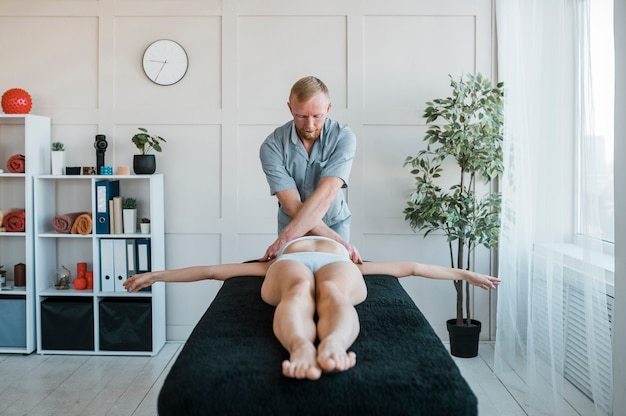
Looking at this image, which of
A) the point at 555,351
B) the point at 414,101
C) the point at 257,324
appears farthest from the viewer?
the point at 414,101

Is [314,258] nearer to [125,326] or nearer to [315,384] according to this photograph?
[315,384]

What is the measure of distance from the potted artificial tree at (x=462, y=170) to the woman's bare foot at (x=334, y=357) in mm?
2103

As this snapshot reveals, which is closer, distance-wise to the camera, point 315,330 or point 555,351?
point 315,330

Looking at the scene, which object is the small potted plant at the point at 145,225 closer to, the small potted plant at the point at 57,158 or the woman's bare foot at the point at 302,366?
the small potted plant at the point at 57,158

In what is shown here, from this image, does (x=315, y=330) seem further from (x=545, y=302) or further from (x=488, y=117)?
(x=488, y=117)

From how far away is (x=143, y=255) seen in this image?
388 cm

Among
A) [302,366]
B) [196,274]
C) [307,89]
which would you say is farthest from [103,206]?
[302,366]

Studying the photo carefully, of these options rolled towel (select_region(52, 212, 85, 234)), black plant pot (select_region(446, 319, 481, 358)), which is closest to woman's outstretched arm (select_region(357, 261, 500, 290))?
black plant pot (select_region(446, 319, 481, 358))

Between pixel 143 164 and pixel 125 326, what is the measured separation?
956 millimetres

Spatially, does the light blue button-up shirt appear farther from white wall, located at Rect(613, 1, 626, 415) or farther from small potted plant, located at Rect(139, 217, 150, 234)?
small potted plant, located at Rect(139, 217, 150, 234)

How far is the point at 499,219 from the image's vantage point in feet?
12.2

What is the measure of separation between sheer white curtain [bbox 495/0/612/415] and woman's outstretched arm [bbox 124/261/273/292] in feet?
4.26

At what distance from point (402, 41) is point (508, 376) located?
2.03 metres

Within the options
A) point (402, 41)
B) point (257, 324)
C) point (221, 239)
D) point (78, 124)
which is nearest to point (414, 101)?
point (402, 41)
